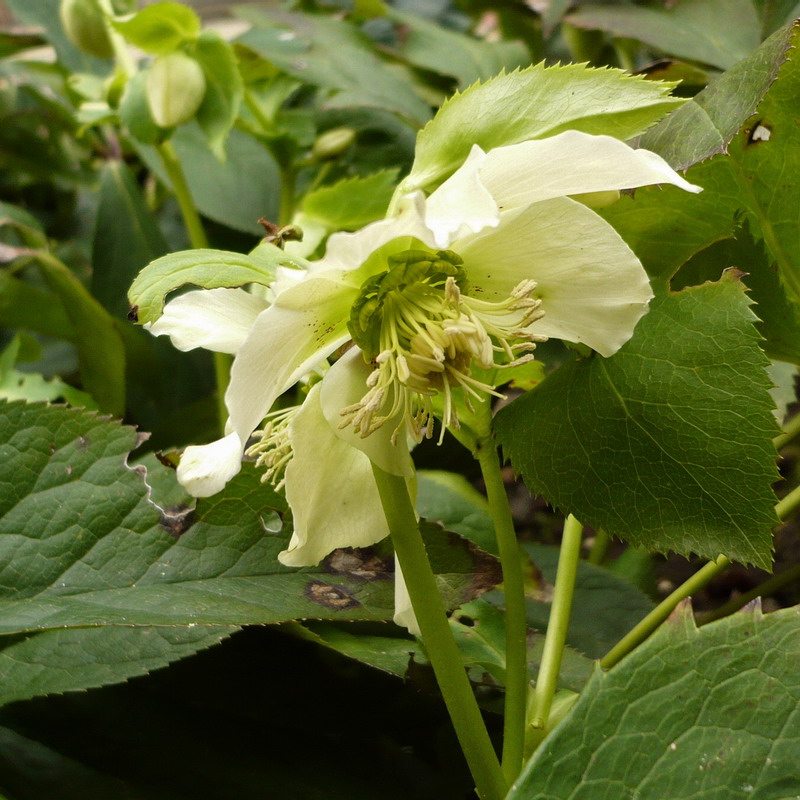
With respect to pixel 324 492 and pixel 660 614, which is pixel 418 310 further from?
pixel 660 614

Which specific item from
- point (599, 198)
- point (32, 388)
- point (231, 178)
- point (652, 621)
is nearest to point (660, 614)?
point (652, 621)

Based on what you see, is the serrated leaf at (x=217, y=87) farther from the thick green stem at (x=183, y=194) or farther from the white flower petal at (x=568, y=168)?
the white flower petal at (x=568, y=168)

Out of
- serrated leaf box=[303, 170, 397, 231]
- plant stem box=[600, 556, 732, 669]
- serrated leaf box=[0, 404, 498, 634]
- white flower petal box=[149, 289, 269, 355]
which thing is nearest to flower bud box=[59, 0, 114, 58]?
serrated leaf box=[303, 170, 397, 231]

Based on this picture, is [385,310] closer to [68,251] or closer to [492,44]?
[492,44]

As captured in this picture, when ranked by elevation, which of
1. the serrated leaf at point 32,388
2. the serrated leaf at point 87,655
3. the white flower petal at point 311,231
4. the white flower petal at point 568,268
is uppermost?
the white flower petal at point 568,268

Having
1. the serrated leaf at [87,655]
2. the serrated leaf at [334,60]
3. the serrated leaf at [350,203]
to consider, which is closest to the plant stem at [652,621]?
the serrated leaf at [87,655]

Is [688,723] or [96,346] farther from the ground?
[688,723]
